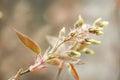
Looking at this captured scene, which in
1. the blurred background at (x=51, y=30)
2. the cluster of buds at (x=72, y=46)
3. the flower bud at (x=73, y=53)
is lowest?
the flower bud at (x=73, y=53)

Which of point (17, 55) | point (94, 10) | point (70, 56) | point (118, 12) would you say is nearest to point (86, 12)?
point (94, 10)

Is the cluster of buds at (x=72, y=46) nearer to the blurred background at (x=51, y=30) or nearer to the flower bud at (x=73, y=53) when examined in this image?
the flower bud at (x=73, y=53)

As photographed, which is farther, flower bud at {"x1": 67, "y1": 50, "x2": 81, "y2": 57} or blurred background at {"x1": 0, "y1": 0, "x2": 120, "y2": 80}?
blurred background at {"x1": 0, "y1": 0, "x2": 120, "y2": 80}

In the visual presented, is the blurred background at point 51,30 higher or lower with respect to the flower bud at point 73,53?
higher

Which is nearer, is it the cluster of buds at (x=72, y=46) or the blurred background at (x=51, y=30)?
the cluster of buds at (x=72, y=46)

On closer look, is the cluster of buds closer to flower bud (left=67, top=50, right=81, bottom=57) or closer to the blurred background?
flower bud (left=67, top=50, right=81, bottom=57)

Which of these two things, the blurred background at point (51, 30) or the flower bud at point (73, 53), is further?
the blurred background at point (51, 30)

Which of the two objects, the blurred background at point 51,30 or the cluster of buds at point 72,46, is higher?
the blurred background at point 51,30

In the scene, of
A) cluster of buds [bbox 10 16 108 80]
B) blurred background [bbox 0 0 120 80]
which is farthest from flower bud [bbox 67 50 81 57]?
blurred background [bbox 0 0 120 80]

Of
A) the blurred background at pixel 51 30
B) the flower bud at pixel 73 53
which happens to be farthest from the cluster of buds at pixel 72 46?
the blurred background at pixel 51 30
